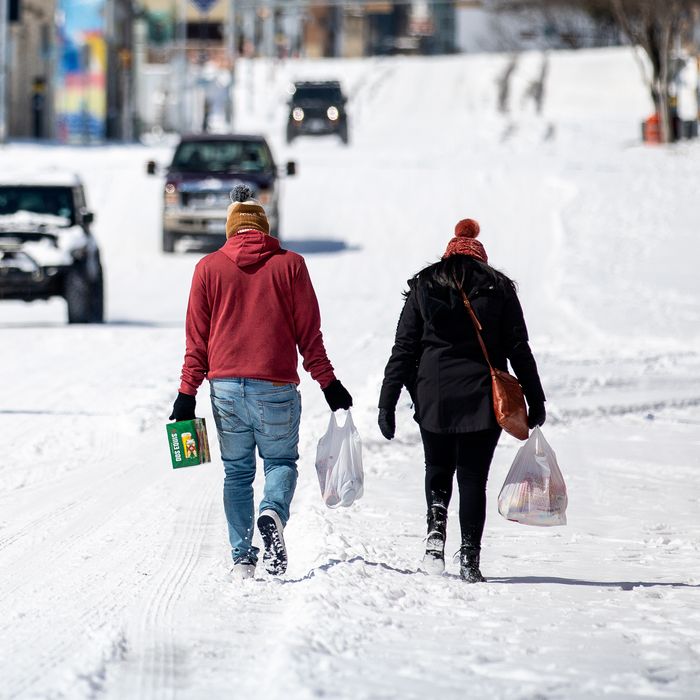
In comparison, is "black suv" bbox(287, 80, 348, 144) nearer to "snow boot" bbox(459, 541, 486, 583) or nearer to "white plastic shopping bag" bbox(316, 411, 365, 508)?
"white plastic shopping bag" bbox(316, 411, 365, 508)

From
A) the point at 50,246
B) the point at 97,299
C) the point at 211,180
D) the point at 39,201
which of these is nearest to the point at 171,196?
the point at 211,180

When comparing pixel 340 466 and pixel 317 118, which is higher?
pixel 317 118

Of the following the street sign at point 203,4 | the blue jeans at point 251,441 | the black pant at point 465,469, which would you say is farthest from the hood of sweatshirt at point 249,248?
the street sign at point 203,4

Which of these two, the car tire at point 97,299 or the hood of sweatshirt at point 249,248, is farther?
the car tire at point 97,299

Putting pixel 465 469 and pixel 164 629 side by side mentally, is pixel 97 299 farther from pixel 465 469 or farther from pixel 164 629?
pixel 164 629

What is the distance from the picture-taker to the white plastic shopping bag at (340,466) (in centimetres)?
674

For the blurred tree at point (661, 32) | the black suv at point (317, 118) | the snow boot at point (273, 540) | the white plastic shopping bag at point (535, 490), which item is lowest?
the snow boot at point (273, 540)

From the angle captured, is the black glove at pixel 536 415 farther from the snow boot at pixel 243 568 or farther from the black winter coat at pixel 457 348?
the snow boot at pixel 243 568

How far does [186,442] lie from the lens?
21.0 feet

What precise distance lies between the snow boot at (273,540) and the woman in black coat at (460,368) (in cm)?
57

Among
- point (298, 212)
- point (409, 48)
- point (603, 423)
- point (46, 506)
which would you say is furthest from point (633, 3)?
point (409, 48)

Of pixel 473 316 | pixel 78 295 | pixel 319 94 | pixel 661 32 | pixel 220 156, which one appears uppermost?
pixel 661 32

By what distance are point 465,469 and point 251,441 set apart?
848 mm

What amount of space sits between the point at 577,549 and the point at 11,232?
35.8ft
